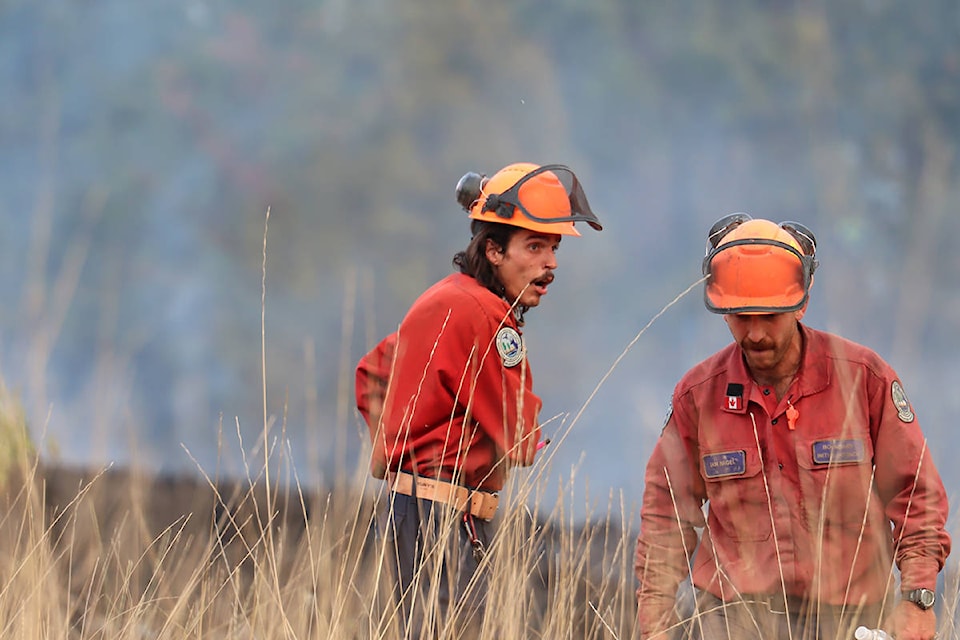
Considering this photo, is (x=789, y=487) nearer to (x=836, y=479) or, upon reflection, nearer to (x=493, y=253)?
(x=836, y=479)

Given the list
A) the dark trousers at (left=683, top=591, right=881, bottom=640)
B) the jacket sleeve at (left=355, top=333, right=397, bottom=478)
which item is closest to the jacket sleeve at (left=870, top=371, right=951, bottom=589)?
the dark trousers at (left=683, top=591, right=881, bottom=640)

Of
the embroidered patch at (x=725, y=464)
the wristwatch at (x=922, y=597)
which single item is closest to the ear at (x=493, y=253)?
the embroidered patch at (x=725, y=464)

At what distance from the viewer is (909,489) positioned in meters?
3.26

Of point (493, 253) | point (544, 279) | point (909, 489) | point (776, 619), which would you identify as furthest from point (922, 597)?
point (493, 253)

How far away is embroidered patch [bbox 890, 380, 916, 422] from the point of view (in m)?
3.31

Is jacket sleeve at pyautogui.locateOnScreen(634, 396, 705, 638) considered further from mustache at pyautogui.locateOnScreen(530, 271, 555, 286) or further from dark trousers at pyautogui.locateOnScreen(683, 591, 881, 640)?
mustache at pyautogui.locateOnScreen(530, 271, 555, 286)

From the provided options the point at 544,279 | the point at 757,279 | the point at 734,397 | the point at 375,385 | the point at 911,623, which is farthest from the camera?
the point at 375,385

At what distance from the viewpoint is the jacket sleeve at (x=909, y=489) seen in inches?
126

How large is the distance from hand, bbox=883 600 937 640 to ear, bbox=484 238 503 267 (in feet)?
5.30

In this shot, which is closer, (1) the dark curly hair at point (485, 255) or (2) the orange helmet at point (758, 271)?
(2) the orange helmet at point (758, 271)

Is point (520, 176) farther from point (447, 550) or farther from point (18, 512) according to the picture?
point (18, 512)

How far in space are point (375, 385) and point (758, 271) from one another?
53.7 inches

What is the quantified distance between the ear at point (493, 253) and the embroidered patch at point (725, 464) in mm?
940

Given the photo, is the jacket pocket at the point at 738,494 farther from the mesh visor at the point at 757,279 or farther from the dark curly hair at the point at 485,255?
the dark curly hair at the point at 485,255
